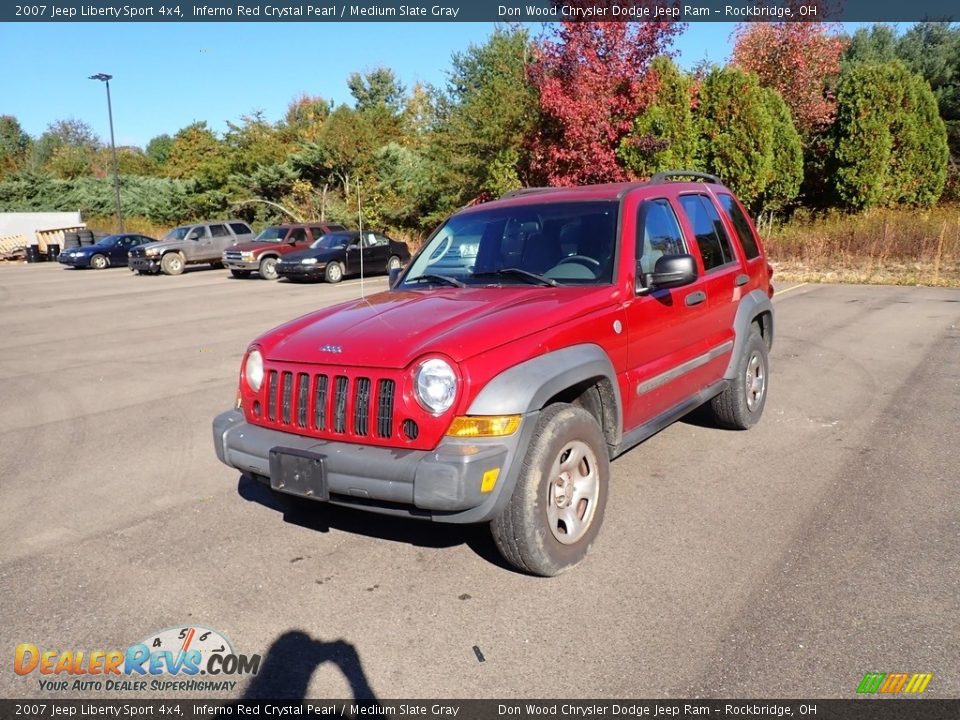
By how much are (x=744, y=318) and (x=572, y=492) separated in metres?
2.76

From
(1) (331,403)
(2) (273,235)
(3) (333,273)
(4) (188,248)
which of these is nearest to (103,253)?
(4) (188,248)

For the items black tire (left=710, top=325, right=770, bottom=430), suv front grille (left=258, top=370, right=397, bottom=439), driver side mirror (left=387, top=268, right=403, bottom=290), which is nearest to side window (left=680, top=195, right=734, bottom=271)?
black tire (left=710, top=325, right=770, bottom=430)

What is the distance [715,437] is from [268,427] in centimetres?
365

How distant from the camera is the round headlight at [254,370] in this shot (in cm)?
407

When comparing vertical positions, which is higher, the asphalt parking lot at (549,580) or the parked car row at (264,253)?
the parked car row at (264,253)

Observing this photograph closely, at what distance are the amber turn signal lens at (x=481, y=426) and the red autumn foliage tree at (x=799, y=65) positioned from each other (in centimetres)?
2341

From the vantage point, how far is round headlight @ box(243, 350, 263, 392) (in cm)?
407

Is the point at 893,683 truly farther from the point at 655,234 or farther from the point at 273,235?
the point at 273,235

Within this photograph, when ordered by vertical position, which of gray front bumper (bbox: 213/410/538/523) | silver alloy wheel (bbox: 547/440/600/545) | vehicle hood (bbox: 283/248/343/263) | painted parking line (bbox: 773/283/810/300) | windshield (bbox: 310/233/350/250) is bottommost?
painted parking line (bbox: 773/283/810/300)

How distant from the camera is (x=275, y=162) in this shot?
40469 millimetres

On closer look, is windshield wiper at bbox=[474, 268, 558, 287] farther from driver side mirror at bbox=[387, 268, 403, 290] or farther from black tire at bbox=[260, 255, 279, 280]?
black tire at bbox=[260, 255, 279, 280]

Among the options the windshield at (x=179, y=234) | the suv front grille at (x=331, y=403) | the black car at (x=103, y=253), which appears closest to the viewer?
the suv front grille at (x=331, y=403)

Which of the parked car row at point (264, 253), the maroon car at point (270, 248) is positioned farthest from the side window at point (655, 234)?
the maroon car at point (270, 248)

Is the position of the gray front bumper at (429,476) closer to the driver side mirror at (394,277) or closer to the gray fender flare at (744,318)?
Result: the driver side mirror at (394,277)
